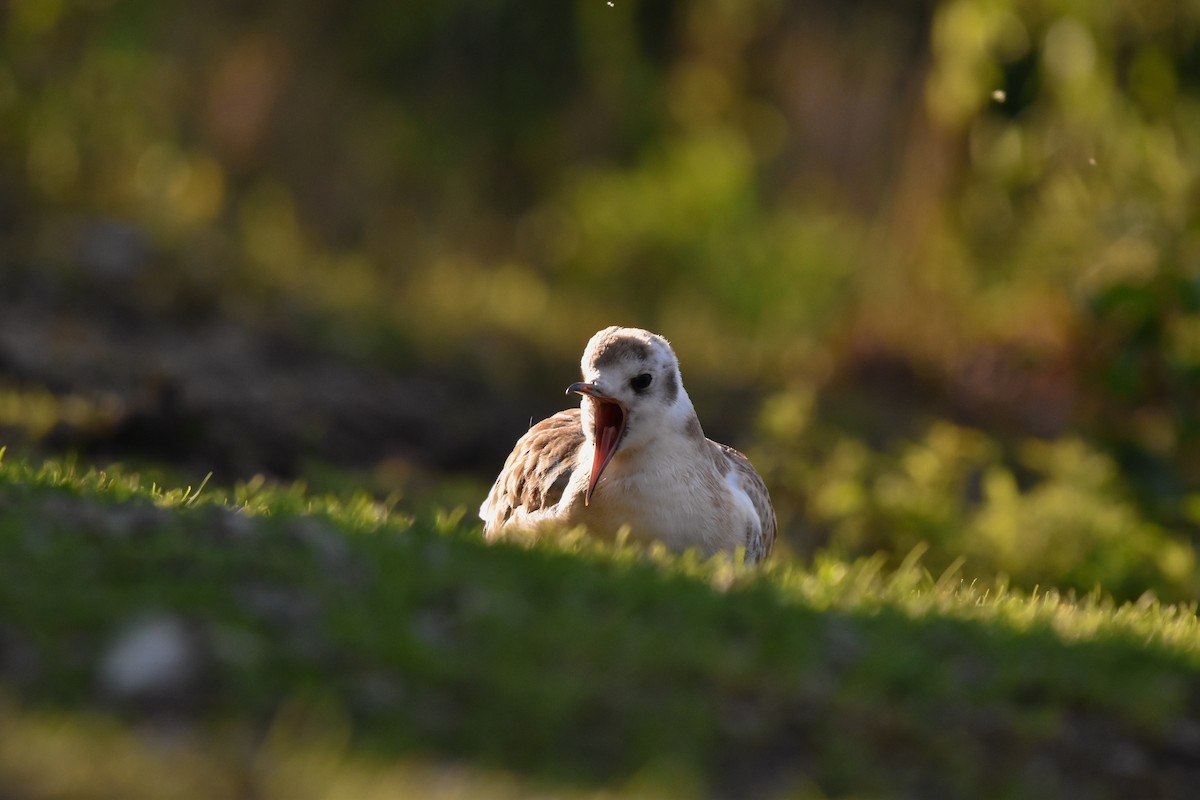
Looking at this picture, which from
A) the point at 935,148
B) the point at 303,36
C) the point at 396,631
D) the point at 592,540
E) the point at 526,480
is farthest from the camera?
the point at 303,36

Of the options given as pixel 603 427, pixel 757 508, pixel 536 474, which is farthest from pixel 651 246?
pixel 603 427

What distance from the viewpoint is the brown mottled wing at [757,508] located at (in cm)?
698

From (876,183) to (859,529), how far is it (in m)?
8.49

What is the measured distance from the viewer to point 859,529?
9.56 metres

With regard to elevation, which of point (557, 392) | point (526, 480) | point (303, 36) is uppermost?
point (303, 36)

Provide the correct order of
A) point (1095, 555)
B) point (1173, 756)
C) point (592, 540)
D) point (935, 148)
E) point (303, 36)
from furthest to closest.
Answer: point (303, 36), point (935, 148), point (1095, 555), point (592, 540), point (1173, 756)

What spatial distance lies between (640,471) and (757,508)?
91cm

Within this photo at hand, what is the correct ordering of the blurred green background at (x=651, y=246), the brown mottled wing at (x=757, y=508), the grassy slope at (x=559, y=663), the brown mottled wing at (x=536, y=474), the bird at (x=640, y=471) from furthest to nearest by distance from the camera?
the blurred green background at (x=651, y=246)
the brown mottled wing at (x=757, y=508)
the brown mottled wing at (x=536, y=474)
the bird at (x=640, y=471)
the grassy slope at (x=559, y=663)

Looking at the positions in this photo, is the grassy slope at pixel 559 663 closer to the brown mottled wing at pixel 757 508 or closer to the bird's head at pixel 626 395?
the bird's head at pixel 626 395

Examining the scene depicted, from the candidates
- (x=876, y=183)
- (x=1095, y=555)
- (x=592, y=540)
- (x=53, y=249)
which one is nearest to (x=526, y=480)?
(x=592, y=540)

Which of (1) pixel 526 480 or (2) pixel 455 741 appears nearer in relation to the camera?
(2) pixel 455 741

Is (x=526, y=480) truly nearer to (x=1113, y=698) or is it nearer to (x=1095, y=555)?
(x=1113, y=698)

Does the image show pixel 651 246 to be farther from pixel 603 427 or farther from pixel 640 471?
pixel 640 471

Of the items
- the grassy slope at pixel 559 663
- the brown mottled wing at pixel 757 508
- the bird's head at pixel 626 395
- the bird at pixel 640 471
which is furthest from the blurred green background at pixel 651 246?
the grassy slope at pixel 559 663
